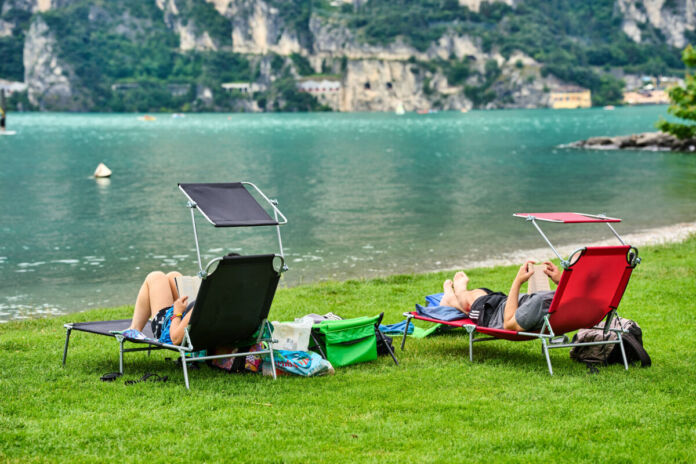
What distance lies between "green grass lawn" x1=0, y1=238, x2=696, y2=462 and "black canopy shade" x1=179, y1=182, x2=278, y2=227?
1170mm

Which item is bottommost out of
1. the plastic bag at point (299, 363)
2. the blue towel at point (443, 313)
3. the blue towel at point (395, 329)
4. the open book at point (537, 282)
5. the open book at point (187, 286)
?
the blue towel at point (395, 329)

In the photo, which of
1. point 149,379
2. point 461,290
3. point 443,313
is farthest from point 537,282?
point 149,379

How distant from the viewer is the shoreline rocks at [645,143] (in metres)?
52.7

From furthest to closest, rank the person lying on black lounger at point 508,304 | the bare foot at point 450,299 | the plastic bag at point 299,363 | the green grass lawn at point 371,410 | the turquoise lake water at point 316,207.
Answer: the turquoise lake water at point 316,207
the bare foot at point 450,299
the person lying on black lounger at point 508,304
the plastic bag at point 299,363
the green grass lawn at point 371,410

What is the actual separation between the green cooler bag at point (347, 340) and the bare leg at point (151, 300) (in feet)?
3.98

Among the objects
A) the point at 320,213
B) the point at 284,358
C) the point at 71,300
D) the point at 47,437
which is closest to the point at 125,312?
the point at 71,300

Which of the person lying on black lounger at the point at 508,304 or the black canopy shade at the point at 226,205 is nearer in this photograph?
the black canopy shade at the point at 226,205

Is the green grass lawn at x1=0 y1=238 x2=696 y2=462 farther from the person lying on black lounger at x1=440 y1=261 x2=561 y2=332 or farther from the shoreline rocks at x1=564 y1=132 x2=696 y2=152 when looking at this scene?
the shoreline rocks at x1=564 y1=132 x2=696 y2=152

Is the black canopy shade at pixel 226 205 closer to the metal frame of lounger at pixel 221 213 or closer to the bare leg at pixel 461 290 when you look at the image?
the metal frame of lounger at pixel 221 213

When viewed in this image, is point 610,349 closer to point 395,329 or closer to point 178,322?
point 395,329

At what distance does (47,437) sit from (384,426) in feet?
6.33

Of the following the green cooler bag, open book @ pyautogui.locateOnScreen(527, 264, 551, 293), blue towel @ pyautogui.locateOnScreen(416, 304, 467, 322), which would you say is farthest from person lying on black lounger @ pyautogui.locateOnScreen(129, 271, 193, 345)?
open book @ pyautogui.locateOnScreen(527, 264, 551, 293)

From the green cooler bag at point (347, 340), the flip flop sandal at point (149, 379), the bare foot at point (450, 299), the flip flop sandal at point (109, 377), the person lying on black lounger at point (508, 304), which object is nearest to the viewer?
the flip flop sandal at point (149, 379)

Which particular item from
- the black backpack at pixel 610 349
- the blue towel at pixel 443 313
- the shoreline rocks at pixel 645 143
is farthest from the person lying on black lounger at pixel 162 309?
the shoreline rocks at pixel 645 143
